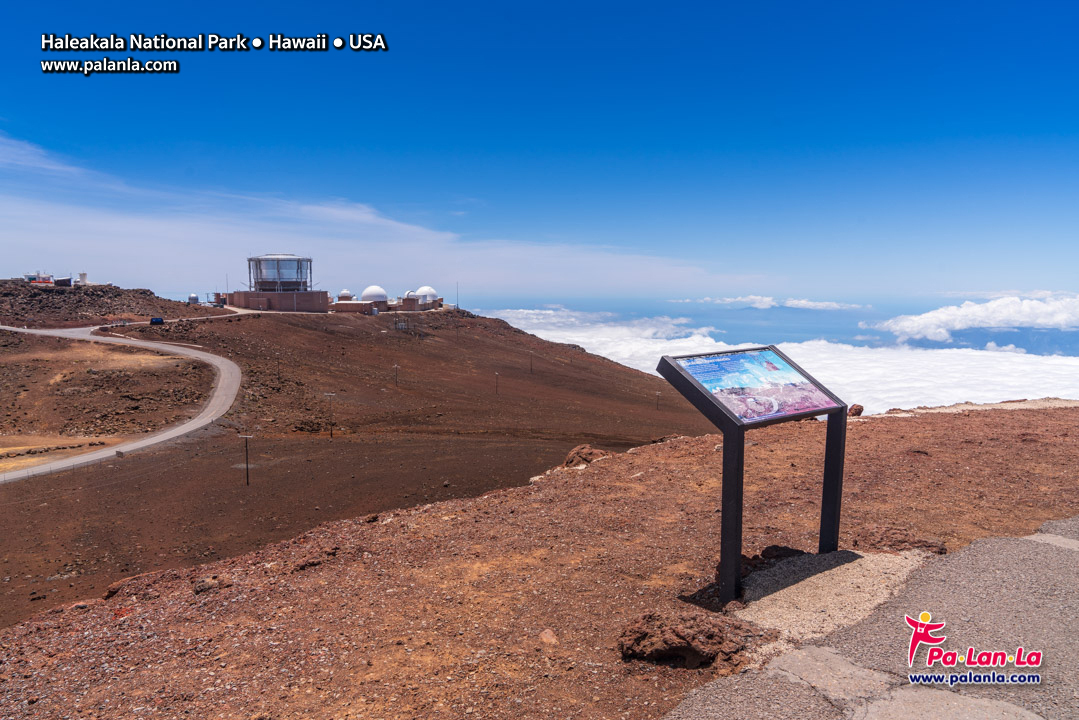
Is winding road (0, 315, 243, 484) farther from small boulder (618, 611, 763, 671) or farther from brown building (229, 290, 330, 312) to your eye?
small boulder (618, 611, 763, 671)

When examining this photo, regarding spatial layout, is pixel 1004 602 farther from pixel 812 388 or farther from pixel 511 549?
pixel 511 549

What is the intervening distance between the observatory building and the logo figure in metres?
54.3

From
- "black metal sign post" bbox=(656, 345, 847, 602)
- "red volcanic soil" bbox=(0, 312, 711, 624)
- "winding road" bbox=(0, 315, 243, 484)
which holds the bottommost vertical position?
"red volcanic soil" bbox=(0, 312, 711, 624)

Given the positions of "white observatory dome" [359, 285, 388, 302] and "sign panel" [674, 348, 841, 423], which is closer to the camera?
"sign panel" [674, 348, 841, 423]

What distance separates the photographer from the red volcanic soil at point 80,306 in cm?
3991

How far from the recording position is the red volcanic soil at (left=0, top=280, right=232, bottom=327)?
3991cm

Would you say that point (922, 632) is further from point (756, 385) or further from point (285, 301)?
point (285, 301)

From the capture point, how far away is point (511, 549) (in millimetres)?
8562

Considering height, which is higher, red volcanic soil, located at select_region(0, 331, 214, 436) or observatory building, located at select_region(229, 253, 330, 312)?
observatory building, located at select_region(229, 253, 330, 312)

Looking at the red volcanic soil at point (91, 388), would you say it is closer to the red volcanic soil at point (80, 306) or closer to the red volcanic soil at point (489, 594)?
the red volcanic soil at point (80, 306)

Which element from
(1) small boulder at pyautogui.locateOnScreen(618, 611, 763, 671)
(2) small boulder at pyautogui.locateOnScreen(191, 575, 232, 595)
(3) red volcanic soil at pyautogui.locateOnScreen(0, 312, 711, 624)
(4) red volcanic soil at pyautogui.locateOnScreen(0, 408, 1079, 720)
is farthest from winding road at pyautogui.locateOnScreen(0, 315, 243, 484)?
(1) small boulder at pyautogui.locateOnScreen(618, 611, 763, 671)

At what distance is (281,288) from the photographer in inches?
2169

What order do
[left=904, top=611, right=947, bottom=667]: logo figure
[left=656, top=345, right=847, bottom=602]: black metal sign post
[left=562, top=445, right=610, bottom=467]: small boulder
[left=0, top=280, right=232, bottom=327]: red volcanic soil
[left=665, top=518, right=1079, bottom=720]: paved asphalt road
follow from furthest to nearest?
[left=0, top=280, right=232, bottom=327]: red volcanic soil → [left=562, top=445, right=610, bottom=467]: small boulder → [left=656, top=345, right=847, bottom=602]: black metal sign post → [left=904, top=611, right=947, bottom=667]: logo figure → [left=665, top=518, right=1079, bottom=720]: paved asphalt road

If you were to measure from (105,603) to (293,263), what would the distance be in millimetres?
51692
